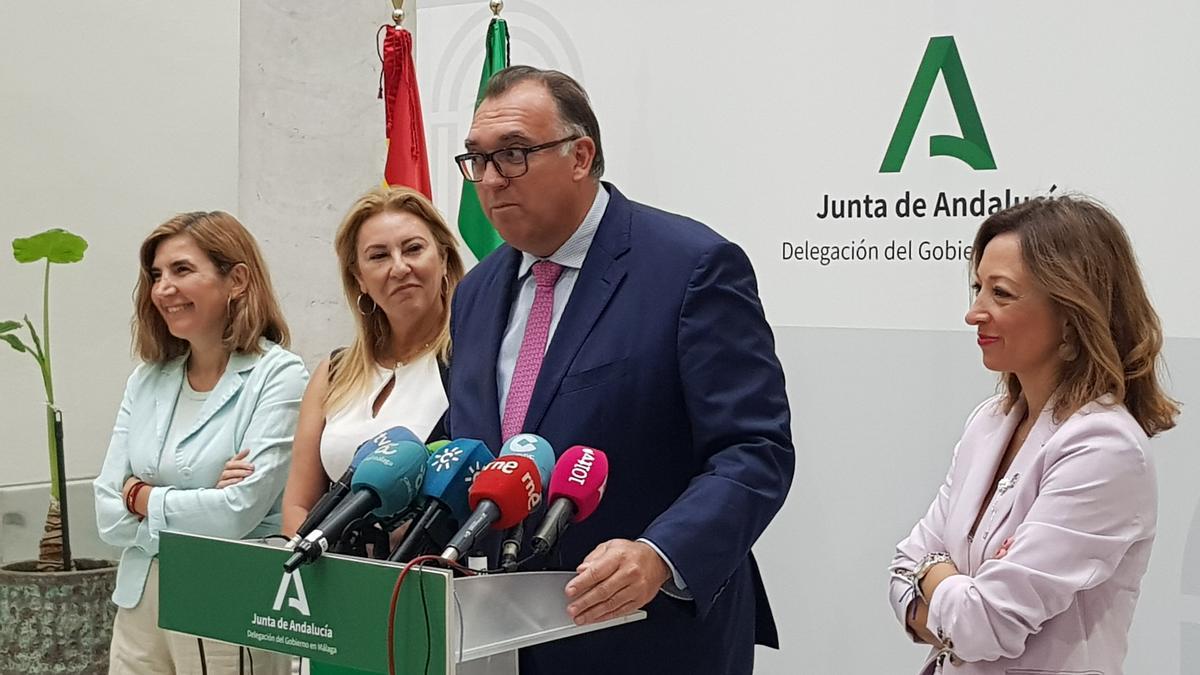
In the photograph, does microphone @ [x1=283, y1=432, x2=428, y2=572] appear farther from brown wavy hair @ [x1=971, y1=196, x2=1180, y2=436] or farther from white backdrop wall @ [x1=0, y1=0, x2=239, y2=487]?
white backdrop wall @ [x1=0, y1=0, x2=239, y2=487]

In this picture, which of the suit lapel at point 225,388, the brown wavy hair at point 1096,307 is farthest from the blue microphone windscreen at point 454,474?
the suit lapel at point 225,388

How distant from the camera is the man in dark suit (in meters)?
2.04

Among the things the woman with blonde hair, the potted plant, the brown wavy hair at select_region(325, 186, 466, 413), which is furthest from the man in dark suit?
the potted plant

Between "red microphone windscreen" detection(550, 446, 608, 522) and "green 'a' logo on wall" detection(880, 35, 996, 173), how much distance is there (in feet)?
6.58

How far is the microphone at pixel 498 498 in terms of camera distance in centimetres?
154

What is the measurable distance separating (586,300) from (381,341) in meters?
1.31

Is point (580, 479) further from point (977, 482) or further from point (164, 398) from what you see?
point (164, 398)

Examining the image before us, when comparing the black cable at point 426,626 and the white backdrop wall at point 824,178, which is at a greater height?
the white backdrop wall at point 824,178

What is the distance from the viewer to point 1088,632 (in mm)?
2125

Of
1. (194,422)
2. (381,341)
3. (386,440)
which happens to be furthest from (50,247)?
(386,440)

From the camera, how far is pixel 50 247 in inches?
164

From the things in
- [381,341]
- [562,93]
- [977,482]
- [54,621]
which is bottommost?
[54,621]

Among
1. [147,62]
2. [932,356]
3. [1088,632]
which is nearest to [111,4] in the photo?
[147,62]

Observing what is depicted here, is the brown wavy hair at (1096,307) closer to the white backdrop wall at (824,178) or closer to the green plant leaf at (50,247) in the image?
the white backdrop wall at (824,178)
